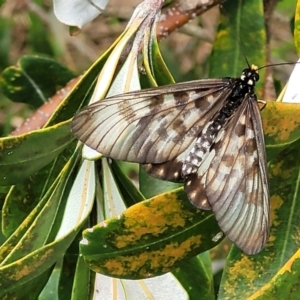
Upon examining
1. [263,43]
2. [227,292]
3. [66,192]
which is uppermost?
[263,43]

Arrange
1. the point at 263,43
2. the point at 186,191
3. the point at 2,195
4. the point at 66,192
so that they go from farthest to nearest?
the point at 263,43 → the point at 2,195 → the point at 66,192 → the point at 186,191

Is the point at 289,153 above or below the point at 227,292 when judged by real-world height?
above

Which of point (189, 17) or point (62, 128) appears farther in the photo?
point (189, 17)

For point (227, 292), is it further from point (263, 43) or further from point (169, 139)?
point (263, 43)

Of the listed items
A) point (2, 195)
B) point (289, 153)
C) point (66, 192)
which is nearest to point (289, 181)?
point (289, 153)

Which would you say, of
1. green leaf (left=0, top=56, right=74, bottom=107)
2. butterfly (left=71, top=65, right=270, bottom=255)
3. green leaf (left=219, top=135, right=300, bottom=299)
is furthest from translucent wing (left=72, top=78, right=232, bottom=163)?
green leaf (left=0, top=56, right=74, bottom=107)
